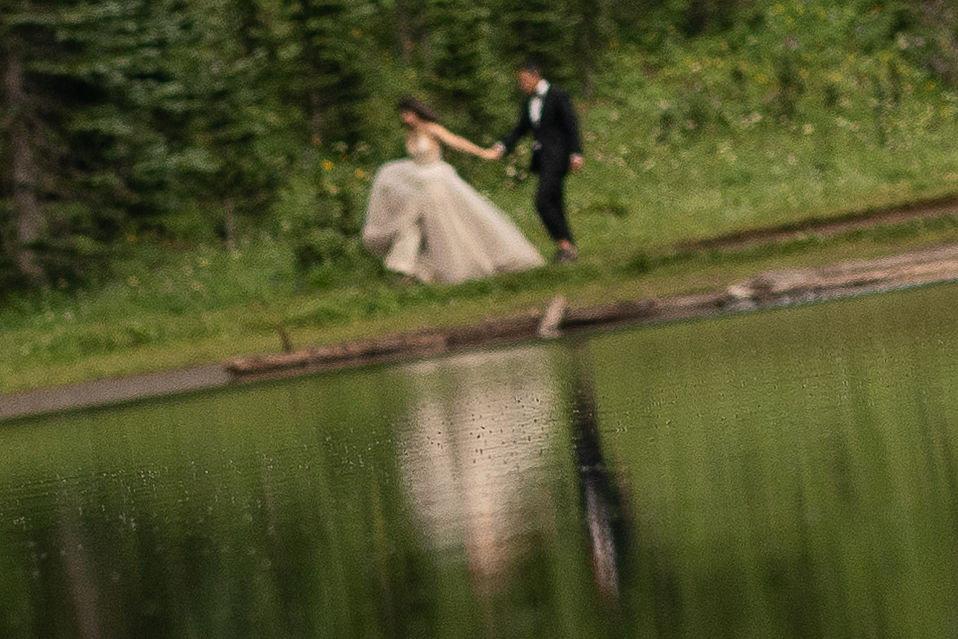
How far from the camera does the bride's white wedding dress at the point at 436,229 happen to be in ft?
71.8

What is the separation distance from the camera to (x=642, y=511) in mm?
6551

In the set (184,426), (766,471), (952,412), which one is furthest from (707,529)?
(184,426)

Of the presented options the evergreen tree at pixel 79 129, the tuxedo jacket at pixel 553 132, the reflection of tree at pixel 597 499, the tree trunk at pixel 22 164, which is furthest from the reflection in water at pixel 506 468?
the tree trunk at pixel 22 164

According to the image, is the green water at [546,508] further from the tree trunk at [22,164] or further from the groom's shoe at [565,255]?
the tree trunk at [22,164]

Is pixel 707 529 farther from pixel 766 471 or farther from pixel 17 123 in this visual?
pixel 17 123

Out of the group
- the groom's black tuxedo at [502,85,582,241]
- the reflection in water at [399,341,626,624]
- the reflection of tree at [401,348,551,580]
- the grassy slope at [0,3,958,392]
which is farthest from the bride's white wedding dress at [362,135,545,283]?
the reflection in water at [399,341,626,624]

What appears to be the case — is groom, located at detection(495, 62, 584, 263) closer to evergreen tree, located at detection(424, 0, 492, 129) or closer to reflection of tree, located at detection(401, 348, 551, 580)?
reflection of tree, located at detection(401, 348, 551, 580)

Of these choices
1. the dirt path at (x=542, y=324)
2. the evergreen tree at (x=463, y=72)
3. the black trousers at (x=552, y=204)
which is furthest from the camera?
the evergreen tree at (x=463, y=72)

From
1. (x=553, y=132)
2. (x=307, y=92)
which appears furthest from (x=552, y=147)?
(x=307, y=92)

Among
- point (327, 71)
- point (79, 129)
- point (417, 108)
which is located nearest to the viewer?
point (417, 108)

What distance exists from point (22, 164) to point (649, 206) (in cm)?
944

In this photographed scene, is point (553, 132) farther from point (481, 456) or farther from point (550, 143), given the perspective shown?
point (481, 456)

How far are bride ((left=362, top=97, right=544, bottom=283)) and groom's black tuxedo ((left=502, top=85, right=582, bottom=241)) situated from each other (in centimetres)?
43

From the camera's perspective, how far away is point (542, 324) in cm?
1789
